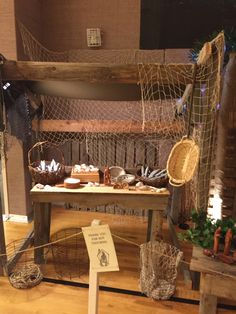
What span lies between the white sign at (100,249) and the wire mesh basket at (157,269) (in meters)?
0.72

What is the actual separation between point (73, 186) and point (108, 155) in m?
1.29

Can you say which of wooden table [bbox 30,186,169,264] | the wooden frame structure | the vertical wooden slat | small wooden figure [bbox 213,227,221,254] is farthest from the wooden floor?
the wooden frame structure

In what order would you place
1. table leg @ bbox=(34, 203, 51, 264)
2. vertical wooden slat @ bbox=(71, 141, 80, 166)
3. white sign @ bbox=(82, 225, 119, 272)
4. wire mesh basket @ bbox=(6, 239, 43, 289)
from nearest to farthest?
white sign @ bbox=(82, 225, 119, 272) < wire mesh basket @ bbox=(6, 239, 43, 289) < table leg @ bbox=(34, 203, 51, 264) < vertical wooden slat @ bbox=(71, 141, 80, 166)

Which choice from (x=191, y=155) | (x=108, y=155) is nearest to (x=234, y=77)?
(x=191, y=155)

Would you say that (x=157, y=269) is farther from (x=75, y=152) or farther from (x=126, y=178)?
(x=75, y=152)

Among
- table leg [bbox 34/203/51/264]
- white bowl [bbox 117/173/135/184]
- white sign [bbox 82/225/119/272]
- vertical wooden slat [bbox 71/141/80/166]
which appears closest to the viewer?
white sign [bbox 82/225/119/272]

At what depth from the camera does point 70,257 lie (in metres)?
2.74

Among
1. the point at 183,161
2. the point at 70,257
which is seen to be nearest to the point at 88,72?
the point at 183,161

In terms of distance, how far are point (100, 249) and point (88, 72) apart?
4.31 feet

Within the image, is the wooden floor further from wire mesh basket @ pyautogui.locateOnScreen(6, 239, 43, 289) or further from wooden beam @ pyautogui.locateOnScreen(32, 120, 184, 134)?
wooden beam @ pyautogui.locateOnScreen(32, 120, 184, 134)

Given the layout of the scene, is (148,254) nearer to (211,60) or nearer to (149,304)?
(149,304)

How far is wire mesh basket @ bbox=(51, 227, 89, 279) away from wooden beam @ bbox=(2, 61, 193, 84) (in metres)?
1.31

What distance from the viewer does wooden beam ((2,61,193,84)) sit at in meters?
2.03

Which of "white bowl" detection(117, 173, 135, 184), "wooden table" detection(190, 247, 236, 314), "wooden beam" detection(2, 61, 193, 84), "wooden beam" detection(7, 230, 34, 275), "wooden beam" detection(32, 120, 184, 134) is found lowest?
"wooden beam" detection(7, 230, 34, 275)
